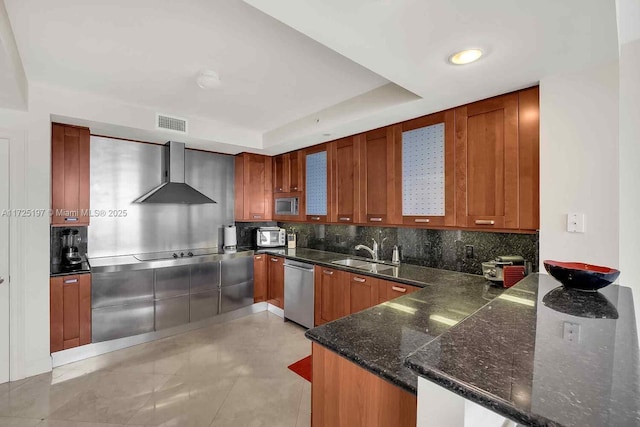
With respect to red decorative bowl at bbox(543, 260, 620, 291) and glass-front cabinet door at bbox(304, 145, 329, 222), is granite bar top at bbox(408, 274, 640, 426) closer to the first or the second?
red decorative bowl at bbox(543, 260, 620, 291)

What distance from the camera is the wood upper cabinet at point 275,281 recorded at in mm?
3783

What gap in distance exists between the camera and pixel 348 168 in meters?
3.25

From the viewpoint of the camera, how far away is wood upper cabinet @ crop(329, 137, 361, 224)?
314 centimetres

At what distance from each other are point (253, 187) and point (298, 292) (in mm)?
1728

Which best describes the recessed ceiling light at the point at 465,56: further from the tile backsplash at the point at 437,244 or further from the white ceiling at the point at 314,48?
the tile backsplash at the point at 437,244

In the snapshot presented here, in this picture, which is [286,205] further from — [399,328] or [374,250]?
[399,328]

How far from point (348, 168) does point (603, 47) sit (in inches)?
83.7

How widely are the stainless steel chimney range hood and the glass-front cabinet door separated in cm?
152

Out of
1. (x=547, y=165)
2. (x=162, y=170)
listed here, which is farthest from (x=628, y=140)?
(x=162, y=170)

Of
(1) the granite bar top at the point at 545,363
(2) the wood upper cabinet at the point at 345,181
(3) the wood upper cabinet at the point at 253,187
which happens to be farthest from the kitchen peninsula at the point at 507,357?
(3) the wood upper cabinet at the point at 253,187

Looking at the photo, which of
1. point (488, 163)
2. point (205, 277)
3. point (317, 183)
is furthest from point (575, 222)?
point (205, 277)

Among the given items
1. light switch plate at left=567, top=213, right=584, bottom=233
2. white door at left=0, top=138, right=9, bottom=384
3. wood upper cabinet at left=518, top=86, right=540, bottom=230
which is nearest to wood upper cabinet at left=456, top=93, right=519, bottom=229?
wood upper cabinet at left=518, top=86, right=540, bottom=230

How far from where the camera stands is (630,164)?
65.1 inches

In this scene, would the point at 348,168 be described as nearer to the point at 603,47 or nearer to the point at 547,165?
A: the point at 547,165
